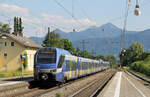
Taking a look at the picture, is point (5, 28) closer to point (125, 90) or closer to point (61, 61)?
point (61, 61)

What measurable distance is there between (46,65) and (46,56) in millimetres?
847

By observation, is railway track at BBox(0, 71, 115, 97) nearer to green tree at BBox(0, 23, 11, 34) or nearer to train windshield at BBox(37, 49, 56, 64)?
train windshield at BBox(37, 49, 56, 64)

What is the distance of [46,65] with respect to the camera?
20578mm

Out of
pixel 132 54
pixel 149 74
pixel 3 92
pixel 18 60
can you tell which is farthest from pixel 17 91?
pixel 132 54

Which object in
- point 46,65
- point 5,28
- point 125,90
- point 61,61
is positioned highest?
point 5,28

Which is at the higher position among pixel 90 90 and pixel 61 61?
pixel 61 61

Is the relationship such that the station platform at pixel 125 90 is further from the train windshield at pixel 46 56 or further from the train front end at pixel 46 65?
the train windshield at pixel 46 56

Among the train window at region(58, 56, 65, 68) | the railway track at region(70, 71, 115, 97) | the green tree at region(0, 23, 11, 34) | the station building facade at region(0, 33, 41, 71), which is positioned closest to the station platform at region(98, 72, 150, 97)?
the railway track at region(70, 71, 115, 97)

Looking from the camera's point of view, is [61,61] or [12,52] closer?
[61,61]

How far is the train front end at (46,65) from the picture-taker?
2023cm

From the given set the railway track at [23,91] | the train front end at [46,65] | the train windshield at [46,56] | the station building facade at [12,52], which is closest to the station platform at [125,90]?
the train front end at [46,65]

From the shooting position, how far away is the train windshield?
2086cm

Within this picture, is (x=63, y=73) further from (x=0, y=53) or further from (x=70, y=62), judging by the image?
(x=0, y=53)

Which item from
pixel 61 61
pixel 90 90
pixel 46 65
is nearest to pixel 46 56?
pixel 46 65
